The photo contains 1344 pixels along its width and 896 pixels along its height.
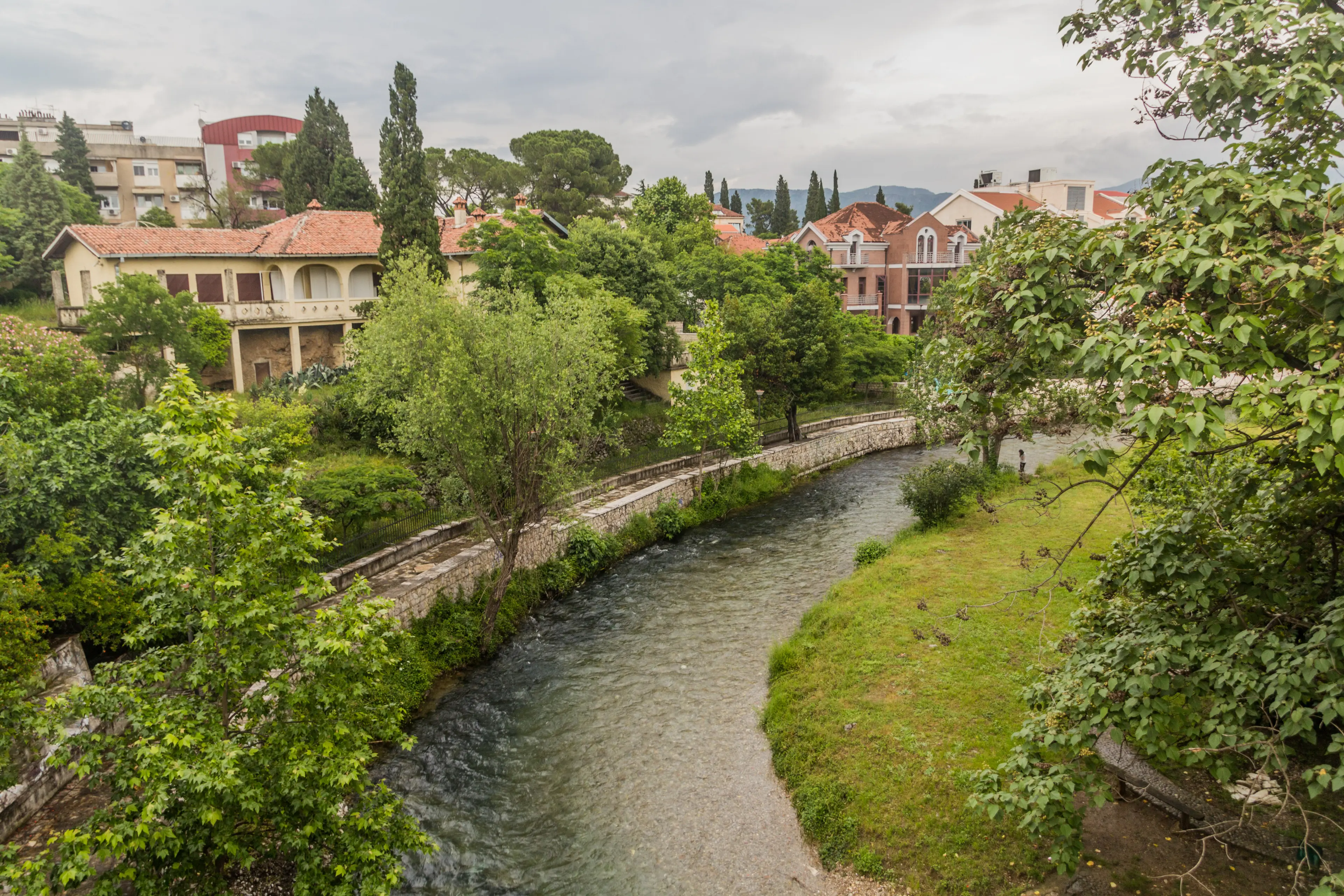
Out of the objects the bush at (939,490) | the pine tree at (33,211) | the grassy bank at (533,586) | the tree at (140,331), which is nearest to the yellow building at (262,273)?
the pine tree at (33,211)

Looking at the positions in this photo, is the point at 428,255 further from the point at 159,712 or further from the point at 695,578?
the point at 159,712

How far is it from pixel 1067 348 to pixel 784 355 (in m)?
28.6

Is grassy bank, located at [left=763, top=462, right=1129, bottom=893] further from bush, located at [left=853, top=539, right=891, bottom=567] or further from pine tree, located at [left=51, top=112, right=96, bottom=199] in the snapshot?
pine tree, located at [left=51, top=112, right=96, bottom=199]

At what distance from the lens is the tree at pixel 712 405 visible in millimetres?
31922

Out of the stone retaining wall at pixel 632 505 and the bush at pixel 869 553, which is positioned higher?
the stone retaining wall at pixel 632 505

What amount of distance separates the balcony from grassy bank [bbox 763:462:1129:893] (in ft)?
127

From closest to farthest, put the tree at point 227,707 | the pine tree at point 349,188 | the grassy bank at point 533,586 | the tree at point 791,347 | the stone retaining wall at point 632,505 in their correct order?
the tree at point 227,707, the grassy bank at point 533,586, the stone retaining wall at point 632,505, the tree at point 791,347, the pine tree at point 349,188

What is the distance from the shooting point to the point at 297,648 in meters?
9.62

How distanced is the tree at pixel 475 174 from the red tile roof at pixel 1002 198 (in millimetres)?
34461

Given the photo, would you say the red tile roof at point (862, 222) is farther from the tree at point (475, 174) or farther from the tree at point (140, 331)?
the tree at point (140, 331)

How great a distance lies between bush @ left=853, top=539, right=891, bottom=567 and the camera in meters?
25.2

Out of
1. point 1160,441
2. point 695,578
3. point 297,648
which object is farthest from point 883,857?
point 695,578

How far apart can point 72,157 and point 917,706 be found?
208ft

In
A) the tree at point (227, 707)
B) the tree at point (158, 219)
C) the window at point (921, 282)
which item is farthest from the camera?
the window at point (921, 282)
